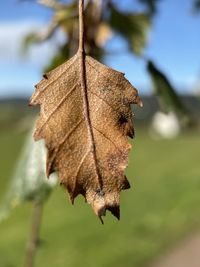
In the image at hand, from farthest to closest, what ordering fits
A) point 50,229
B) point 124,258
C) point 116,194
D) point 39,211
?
point 50,229, point 124,258, point 39,211, point 116,194

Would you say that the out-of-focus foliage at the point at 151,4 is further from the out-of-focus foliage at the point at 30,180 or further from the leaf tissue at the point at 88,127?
the leaf tissue at the point at 88,127

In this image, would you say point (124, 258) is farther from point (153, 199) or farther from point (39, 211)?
point (39, 211)

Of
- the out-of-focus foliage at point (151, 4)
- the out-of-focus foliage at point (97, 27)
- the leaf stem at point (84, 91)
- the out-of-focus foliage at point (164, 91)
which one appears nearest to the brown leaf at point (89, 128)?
the leaf stem at point (84, 91)

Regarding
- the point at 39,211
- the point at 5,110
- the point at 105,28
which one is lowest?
the point at 5,110

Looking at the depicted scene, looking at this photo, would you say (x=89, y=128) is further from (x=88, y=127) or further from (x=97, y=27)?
(x=97, y=27)

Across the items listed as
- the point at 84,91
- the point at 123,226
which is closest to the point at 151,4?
the point at 84,91

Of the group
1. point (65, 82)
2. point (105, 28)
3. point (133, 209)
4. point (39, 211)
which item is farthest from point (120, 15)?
point (133, 209)

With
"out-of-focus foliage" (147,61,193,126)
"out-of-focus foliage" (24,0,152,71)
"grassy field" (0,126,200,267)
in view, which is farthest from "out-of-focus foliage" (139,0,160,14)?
"grassy field" (0,126,200,267)
